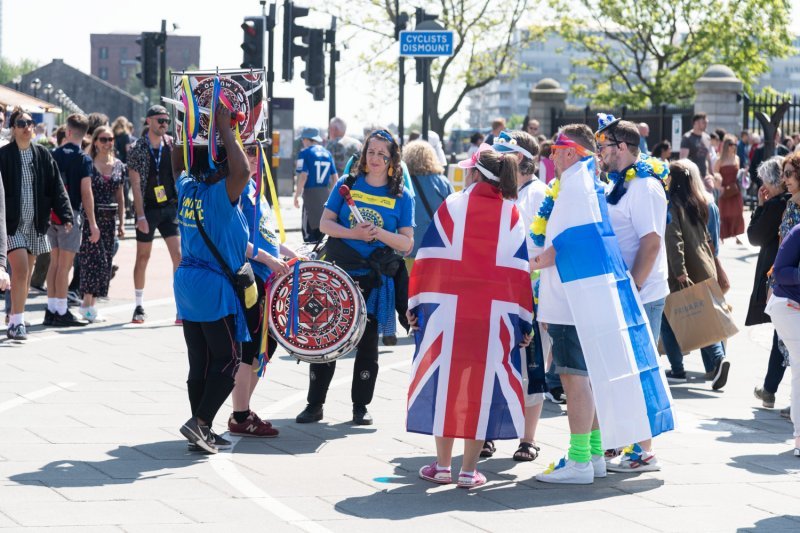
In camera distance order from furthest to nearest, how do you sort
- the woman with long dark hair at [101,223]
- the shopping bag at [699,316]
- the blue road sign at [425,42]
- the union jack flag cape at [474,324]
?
1. the blue road sign at [425,42]
2. the woman with long dark hair at [101,223]
3. the shopping bag at [699,316]
4. the union jack flag cape at [474,324]

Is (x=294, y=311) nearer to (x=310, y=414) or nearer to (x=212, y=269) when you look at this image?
(x=212, y=269)

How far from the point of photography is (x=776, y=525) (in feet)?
18.7

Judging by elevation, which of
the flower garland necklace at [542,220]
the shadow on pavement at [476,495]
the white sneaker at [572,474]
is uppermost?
the flower garland necklace at [542,220]

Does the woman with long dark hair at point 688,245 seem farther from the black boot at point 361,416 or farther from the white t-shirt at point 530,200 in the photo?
the black boot at point 361,416

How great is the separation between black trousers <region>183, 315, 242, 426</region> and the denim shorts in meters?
1.68

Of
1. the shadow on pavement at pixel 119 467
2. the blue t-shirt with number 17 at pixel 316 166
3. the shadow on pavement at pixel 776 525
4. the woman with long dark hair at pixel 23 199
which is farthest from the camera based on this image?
the blue t-shirt with number 17 at pixel 316 166

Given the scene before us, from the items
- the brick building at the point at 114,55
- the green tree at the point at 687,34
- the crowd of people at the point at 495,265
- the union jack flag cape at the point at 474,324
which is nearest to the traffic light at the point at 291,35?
the crowd of people at the point at 495,265

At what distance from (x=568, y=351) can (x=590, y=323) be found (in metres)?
0.26

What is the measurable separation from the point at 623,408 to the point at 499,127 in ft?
46.8

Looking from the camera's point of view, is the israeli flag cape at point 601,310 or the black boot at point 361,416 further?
the black boot at point 361,416

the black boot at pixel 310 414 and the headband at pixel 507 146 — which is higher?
the headband at pixel 507 146

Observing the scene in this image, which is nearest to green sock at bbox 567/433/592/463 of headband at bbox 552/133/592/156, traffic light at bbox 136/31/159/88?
headband at bbox 552/133/592/156

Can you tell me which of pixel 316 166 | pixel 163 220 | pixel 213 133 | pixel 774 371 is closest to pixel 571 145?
pixel 213 133

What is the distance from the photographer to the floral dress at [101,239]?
39.8ft
